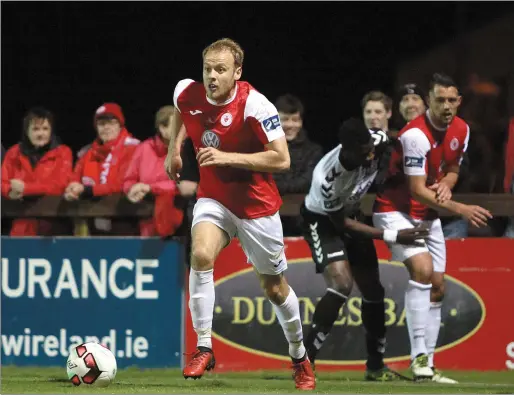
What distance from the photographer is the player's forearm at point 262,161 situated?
831 centimetres

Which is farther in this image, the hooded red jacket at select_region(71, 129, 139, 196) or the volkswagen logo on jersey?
the hooded red jacket at select_region(71, 129, 139, 196)

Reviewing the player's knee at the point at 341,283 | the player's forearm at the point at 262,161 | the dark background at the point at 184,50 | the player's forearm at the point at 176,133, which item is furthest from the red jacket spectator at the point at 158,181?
the dark background at the point at 184,50

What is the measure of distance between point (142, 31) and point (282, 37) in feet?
4.91

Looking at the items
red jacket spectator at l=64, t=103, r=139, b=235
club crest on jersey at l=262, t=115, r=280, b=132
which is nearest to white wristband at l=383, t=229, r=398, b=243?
club crest on jersey at l=262, t=115, r=280, b=132

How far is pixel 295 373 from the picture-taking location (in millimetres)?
9016

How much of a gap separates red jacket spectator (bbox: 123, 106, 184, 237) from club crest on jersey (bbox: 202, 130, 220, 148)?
2.29m

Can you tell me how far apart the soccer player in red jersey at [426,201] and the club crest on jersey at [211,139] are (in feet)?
6.81

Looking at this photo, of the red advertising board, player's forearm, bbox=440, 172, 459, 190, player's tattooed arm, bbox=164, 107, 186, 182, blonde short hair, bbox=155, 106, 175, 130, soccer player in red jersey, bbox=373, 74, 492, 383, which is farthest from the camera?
blonde short hair, bbox=155, 106, 175, 130

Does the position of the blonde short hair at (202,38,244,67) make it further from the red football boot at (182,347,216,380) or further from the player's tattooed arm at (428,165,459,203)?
the player's tattooed arm at (428,165,459,203)

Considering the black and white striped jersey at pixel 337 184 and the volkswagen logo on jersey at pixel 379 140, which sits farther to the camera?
the black and white striped jersey at pixel 337 184

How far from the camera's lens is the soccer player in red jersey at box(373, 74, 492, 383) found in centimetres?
1007

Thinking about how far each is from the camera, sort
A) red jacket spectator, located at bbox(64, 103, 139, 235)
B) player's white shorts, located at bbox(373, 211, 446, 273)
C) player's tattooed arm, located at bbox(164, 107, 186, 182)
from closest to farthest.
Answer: player's tattooed arm, located at bbox(164, 107, 186, 182), player's white shorts, located at bbox(373, 211, 446, 273), red jacket spectator, located at bbox(64, 103, 139, 235)

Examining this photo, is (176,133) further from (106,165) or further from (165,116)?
(106,165)

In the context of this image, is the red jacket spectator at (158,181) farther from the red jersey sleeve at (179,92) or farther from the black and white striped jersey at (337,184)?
the red jersey sleeve at (179,92)
